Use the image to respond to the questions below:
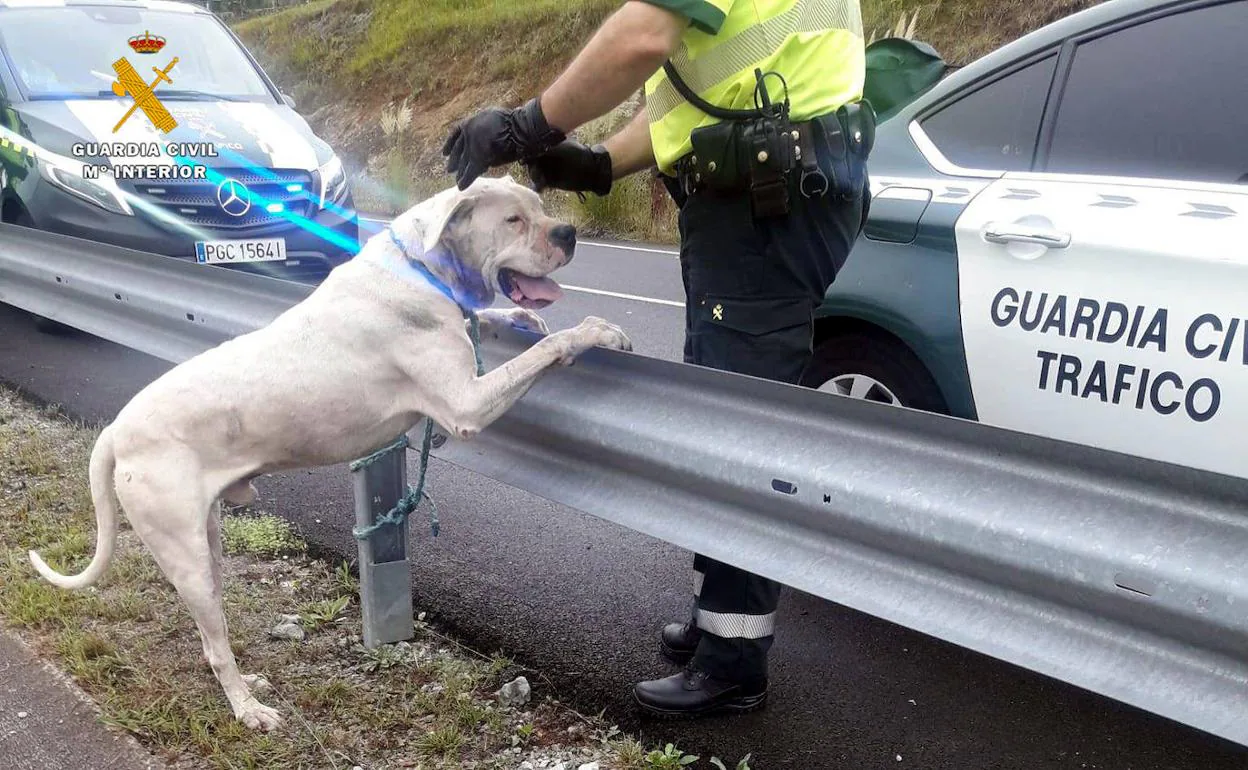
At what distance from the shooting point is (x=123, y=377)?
5832 millimetres

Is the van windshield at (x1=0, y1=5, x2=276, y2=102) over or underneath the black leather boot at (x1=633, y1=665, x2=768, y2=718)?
over

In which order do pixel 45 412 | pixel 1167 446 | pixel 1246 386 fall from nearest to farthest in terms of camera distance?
1. pixel 1246 386
2. pixel 1167 446
3. pixel 45 412

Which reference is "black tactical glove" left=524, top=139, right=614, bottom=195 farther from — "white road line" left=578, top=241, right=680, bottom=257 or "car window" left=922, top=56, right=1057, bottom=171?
"white road line" left=578, top=241, right=680, bottom=257

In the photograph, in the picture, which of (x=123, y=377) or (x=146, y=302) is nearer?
(x=146, y=302)

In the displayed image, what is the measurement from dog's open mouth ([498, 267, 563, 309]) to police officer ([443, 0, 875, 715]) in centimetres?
36

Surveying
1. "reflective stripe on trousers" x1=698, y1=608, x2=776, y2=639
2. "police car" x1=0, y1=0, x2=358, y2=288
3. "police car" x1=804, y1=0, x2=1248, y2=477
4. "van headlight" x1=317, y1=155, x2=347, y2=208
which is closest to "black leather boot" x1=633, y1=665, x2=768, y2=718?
"reflective stripe on trousers" x1=698, y1=608, x2=776, y2=639

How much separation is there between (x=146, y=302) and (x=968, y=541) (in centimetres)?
325

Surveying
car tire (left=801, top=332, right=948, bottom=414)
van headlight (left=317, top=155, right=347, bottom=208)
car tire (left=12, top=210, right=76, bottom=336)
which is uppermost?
van headlight (left=317, top=155, right=347, bottom=208)

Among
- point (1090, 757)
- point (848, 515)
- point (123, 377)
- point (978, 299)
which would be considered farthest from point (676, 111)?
point (123, 377)

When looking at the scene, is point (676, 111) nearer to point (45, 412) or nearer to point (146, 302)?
point (146, 302)

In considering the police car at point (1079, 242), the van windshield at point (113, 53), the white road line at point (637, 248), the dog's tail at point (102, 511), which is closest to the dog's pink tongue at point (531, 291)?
the police car at point (1079, 242)

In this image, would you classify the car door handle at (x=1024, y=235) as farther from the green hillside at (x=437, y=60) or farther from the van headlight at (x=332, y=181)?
the green hillside at (x=437, y=60)

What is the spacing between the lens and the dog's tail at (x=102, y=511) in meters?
2.66

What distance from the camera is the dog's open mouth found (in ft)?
9.74
